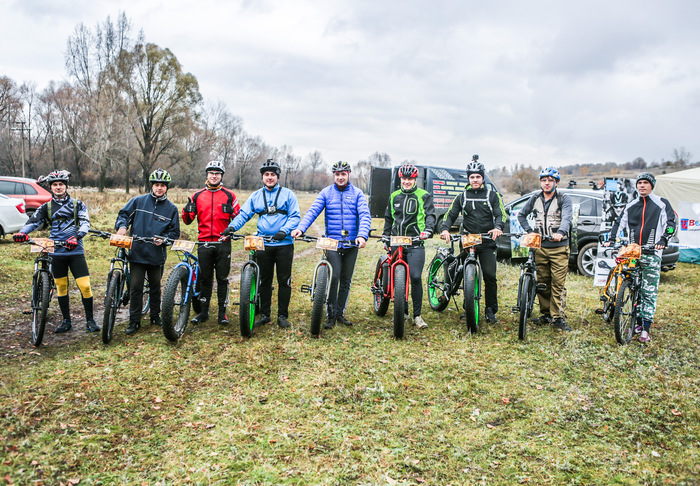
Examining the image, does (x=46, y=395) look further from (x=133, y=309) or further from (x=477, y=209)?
(x=477, y=209)

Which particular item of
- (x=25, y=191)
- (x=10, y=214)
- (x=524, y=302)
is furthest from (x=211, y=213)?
(x=25, y=191)

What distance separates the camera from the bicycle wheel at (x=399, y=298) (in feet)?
16.8

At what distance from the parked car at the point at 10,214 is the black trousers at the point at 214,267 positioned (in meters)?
9.09

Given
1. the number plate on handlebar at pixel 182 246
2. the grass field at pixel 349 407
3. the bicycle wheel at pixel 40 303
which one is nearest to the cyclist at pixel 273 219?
the number plate on handlebar at pixel 182 246

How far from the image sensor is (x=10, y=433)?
3.04 metres

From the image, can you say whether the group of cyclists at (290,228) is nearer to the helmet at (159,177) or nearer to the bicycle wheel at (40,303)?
A: the helmet at (159,177)

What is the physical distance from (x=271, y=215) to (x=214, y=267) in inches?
40.1

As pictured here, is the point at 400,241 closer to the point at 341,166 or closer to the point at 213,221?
the point at 341,166

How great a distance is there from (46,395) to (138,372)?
29.7 inches

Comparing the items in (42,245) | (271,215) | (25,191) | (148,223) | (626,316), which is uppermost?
(25,191)

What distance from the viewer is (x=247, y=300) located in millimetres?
4996

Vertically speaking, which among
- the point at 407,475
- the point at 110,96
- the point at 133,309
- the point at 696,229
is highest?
the point at 110,96

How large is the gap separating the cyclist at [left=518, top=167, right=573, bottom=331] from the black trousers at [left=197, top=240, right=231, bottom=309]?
3.91 metres

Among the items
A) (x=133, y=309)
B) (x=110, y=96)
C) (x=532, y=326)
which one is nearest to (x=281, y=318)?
(x=133, y=309)
